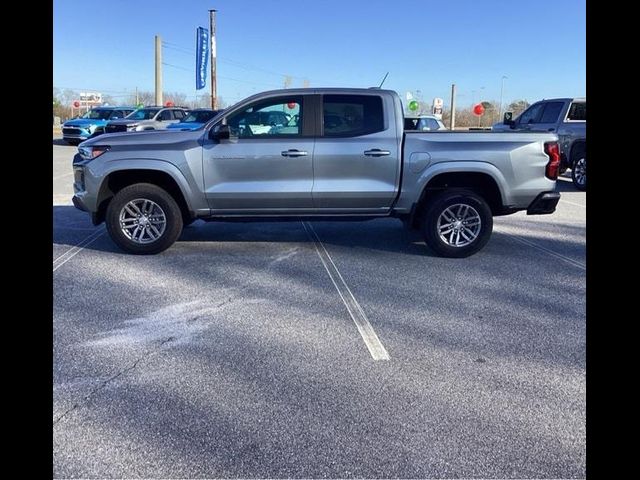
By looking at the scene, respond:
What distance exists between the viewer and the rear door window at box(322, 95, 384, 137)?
7195 millimetres

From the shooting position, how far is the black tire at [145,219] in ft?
23.3

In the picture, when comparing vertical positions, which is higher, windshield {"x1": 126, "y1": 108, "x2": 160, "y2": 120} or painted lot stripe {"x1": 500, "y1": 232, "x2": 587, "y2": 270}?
windshield {"x1": 126, "y1": 108, "x2": 160, "y2": 120}

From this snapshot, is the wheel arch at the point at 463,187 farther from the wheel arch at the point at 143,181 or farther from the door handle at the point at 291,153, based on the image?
the wheel arch at the point at 143,181

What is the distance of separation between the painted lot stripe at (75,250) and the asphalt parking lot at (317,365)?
6 centimetres

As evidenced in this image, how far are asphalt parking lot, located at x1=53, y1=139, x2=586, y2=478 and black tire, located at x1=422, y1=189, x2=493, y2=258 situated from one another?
197mm

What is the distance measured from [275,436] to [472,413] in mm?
1163

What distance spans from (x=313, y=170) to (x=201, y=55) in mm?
32175

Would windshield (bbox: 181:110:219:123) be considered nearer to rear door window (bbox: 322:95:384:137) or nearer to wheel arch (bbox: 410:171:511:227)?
rear door window (bbox: 322:95:384:137)

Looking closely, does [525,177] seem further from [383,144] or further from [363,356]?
[363,356]

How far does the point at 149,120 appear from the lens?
24625 millimetres

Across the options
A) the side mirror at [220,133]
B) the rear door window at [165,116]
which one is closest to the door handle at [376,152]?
the side mirror at [220,133]

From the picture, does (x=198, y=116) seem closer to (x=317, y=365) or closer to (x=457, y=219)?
(x=457, y=219)

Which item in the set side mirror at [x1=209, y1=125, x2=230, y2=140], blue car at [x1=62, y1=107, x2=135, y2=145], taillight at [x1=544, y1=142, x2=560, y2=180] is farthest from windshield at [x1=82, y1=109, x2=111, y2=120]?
taillight at [x1=544, y1=142, x2=560, y2=180]
